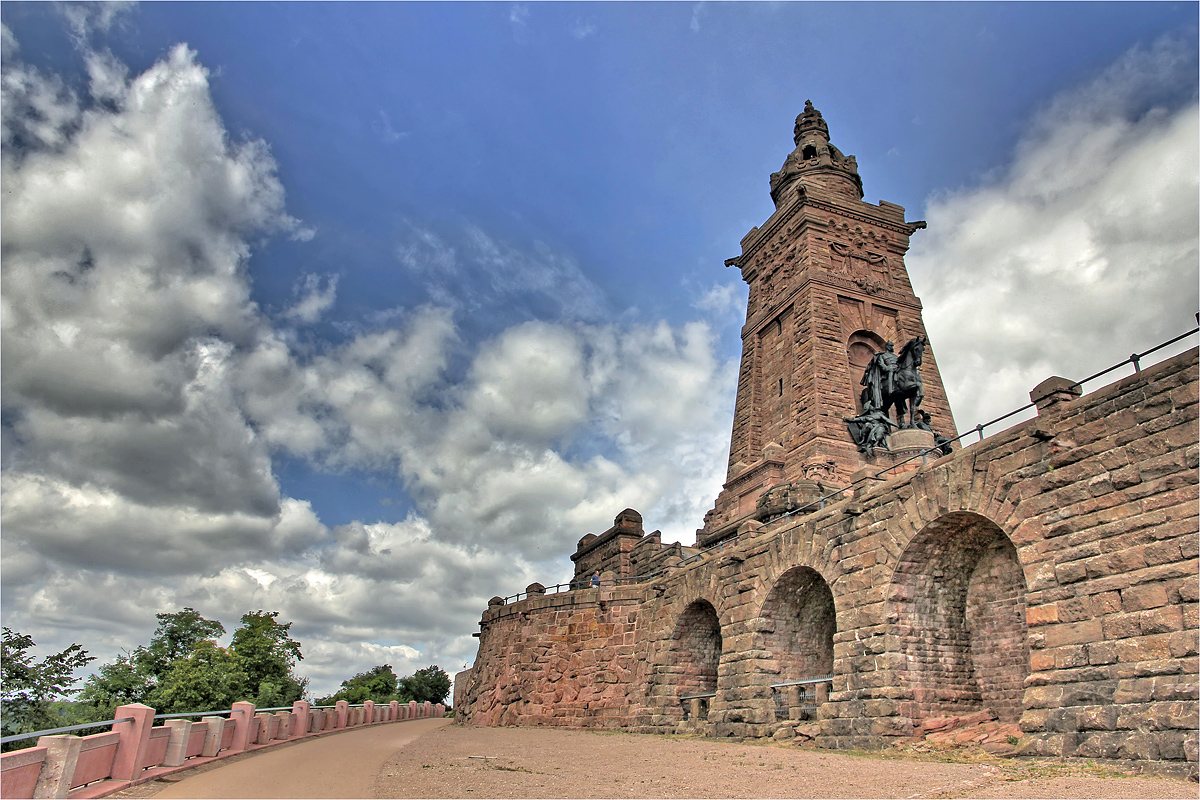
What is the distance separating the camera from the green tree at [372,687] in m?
51.0

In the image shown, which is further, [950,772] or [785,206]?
[785,206]

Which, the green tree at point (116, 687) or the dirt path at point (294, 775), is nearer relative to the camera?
the dirt path at point (294, 775)

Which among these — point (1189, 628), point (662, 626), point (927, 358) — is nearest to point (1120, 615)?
point (1189, 628)

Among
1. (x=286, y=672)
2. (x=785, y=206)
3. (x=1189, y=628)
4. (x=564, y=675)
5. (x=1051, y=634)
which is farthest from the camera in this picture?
(x=286, y=672)

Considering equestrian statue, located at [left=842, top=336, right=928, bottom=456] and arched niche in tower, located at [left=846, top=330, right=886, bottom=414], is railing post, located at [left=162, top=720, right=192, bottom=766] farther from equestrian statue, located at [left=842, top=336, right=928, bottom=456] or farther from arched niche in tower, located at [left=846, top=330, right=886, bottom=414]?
arched niche in tower, located at [left=846, top=330, right=886, bottom=414]

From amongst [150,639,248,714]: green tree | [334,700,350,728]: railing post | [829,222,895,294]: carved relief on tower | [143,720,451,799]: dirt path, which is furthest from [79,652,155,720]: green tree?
[829,222,895,294]: carved relief on tower

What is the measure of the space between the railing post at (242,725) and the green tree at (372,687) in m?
37.0

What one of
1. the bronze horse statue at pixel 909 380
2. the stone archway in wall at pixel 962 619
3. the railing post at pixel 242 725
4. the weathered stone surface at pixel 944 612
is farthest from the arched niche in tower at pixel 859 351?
the railing post at pixel 242 725

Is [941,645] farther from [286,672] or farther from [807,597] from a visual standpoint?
[286,672]

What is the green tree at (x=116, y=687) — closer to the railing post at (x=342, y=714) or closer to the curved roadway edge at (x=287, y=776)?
the railing post at (x=342, y=714)

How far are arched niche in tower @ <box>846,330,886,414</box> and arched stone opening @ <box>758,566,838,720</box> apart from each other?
1367 cm

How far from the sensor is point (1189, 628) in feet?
27.8

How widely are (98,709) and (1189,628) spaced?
103 ft

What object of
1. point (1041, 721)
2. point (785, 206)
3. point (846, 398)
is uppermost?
point (785, 206)
